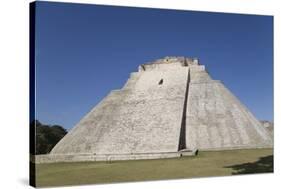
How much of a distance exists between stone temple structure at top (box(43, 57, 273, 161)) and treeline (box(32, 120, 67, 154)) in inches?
10.6

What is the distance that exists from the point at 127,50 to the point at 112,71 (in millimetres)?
813

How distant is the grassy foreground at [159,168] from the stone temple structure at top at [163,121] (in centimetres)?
47

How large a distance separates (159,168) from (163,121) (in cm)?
300

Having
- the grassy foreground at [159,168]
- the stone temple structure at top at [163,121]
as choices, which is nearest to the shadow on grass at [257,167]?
the grassy foreground at [159,168]

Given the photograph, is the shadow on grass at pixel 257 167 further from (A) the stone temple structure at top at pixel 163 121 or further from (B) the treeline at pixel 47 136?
(B) the treeline at pixel 47 136

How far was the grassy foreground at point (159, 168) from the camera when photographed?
57.5ft

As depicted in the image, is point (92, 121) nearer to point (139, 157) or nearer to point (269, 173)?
point (139, 157)

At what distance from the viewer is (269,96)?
20.9 m

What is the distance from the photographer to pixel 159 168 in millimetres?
19000

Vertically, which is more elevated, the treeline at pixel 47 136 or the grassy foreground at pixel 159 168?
the treeline at pixel 47 136

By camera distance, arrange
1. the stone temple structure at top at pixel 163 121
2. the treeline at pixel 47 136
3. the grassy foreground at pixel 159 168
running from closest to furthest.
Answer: the treeline at pixel 47 136 < the grassy foreground at pixel 159 168 < the stone temple structure at top at pixel 163 121

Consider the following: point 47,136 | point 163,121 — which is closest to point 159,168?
point 163,121

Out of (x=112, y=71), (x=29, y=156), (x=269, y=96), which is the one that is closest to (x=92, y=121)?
(x=112, y=71)

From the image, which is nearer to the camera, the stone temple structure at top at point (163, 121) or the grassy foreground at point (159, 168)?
the grassy foreground at point (159, 168)
